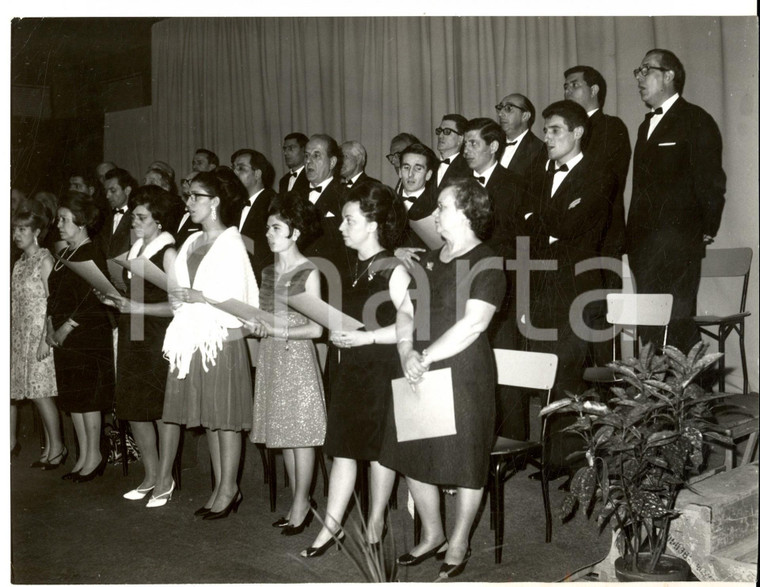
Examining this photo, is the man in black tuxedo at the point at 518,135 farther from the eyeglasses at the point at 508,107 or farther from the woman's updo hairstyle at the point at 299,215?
the woman's updo hairstyle at the point at 299,215

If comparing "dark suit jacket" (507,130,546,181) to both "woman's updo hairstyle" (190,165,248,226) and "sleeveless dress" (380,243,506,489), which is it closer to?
"sleeveless dress" (380,243,506,489)

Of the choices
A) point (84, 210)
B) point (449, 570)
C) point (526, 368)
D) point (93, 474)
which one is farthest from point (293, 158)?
point (449, 570)

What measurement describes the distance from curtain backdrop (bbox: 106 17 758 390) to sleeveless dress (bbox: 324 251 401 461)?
109cm

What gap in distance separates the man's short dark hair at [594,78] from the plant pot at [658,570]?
215 centimetres

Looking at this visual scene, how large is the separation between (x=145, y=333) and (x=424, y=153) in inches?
67.2

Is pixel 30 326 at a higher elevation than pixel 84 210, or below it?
below

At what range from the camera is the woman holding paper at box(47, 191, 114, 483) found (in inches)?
168

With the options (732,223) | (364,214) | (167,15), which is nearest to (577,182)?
(732,223)

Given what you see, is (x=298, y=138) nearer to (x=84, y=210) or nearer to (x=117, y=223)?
(x=117, y=223)

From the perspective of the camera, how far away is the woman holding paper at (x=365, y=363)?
3301 millimetres

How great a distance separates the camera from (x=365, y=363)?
3.34m
